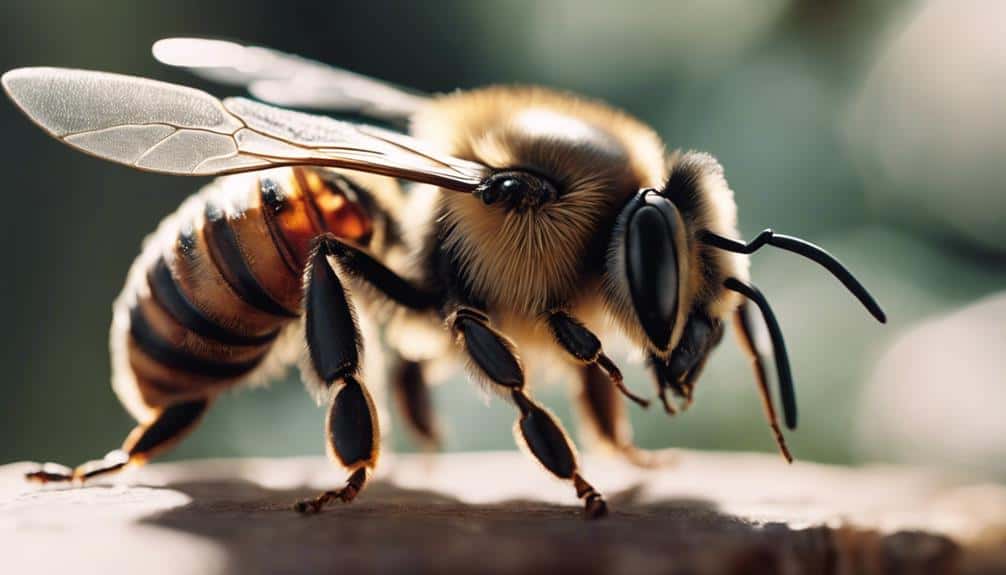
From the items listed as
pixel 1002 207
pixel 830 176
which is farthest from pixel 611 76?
pixel 1002 207

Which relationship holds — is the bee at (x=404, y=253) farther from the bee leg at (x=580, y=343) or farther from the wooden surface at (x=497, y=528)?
the wooden surface at (x=497, y=528)

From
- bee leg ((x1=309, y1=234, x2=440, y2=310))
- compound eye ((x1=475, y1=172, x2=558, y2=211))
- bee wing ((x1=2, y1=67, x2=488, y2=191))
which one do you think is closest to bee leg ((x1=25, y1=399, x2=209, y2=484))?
bee leg ((x1=309, y1=234, x2=440, y2=310))

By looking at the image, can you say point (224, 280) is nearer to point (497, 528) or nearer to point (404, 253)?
point (404, 253)

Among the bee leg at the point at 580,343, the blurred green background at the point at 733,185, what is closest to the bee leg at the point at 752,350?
the bee leg at the point at 580,343

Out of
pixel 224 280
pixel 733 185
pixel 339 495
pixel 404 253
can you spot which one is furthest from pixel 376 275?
pixel 733 185

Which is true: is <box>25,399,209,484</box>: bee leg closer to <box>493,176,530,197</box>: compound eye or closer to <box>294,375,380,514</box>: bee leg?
<box>294,375,380,514</box>: bee leg

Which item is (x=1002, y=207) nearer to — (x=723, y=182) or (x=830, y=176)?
(x=830, y=176)

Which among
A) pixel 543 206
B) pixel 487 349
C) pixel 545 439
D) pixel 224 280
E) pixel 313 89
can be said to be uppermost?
pixel 313 89
